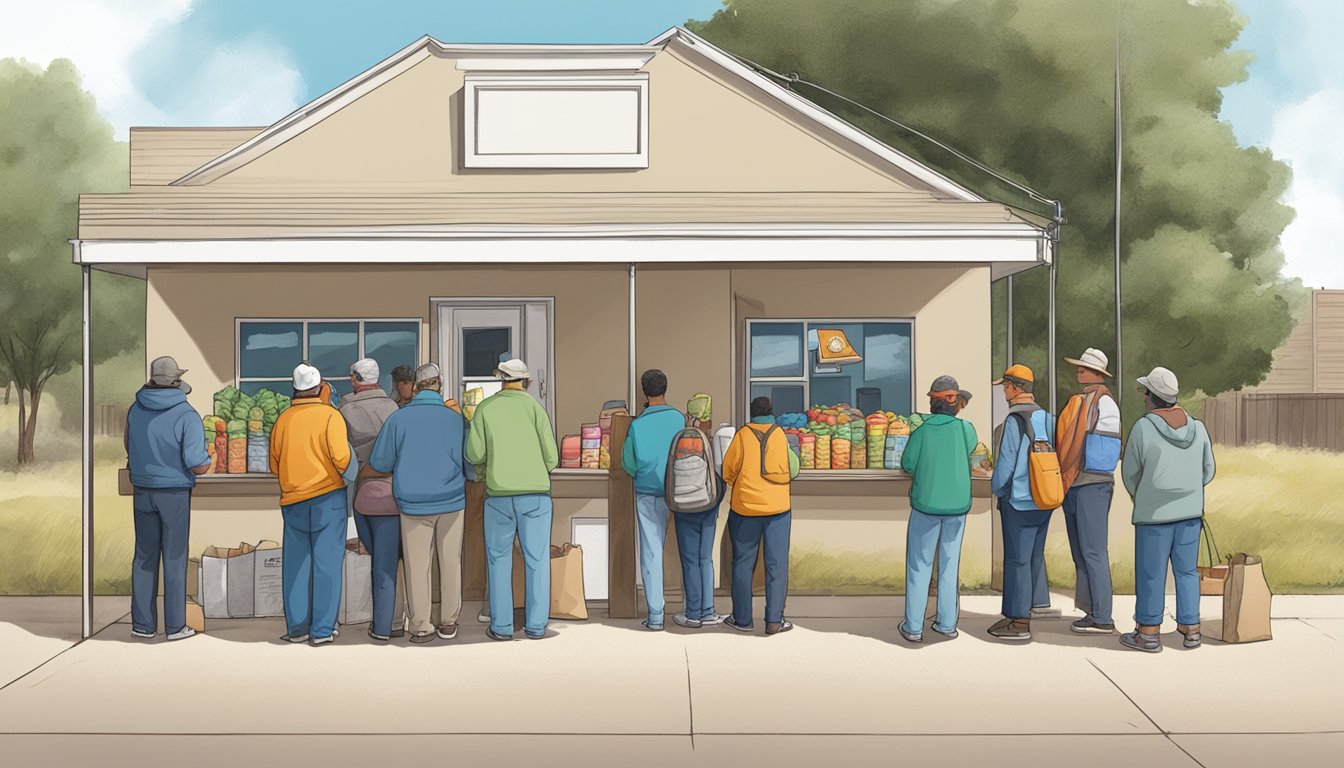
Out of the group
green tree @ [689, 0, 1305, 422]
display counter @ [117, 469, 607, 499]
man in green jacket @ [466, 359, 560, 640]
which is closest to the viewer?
man in green jacket @ [466, 359, 560, 640]

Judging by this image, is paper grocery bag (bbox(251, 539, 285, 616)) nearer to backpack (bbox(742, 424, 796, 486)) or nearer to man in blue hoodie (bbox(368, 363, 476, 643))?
man in blue hoodie (bbox(368, 363, 476, 643))

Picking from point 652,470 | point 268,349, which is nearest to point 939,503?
point 652,470

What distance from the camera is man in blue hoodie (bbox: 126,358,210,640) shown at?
30.0ft

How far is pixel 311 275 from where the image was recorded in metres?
13.0

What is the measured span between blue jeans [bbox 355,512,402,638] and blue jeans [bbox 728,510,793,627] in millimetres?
2444

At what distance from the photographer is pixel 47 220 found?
108 feet

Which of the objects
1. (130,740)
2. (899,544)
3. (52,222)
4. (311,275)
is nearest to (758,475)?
(899,544)

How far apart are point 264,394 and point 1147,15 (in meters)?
19.8

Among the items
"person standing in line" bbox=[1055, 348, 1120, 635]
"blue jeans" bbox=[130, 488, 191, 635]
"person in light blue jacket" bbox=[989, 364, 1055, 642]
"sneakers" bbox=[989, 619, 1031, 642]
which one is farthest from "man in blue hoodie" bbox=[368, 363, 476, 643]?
"person standing in line" bbox=[1055, 348, 1120, 635]

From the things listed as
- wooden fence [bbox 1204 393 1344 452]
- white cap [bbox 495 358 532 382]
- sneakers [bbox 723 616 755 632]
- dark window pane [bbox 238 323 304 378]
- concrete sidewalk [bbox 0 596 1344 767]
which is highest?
dark window pane [bbox 238 323 304 378]

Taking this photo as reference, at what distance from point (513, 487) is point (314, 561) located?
1511mm

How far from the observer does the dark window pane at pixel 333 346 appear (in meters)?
13.0

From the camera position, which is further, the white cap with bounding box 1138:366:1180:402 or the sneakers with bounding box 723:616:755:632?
the sneakers with bounding box 723:616:755:632

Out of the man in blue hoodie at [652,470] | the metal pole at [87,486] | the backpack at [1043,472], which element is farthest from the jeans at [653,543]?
the metal pole at [87,486]
